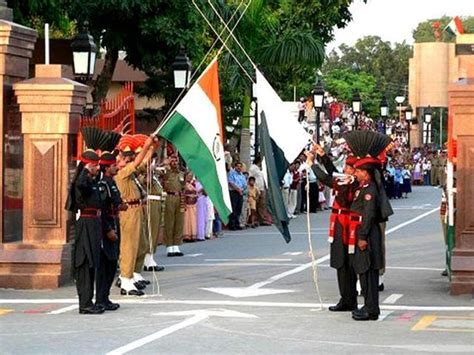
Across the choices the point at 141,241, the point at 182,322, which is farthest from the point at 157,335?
the point at 141,241

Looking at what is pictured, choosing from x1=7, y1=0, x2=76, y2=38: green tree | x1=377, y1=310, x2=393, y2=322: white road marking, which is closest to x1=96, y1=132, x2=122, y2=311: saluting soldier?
x1=377, y1=310, x2=393, y2=322: white road marking

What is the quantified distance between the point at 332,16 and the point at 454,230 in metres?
28.2

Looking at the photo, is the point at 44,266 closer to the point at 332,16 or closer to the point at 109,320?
the point at 109,320

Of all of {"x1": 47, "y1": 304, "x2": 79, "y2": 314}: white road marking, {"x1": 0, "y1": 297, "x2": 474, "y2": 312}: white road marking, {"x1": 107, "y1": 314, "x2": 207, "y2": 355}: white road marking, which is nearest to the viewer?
{"x1": 107, "y1": 314, "x2": 207, "y2": 355}: white road marking

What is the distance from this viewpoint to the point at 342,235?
15562mm

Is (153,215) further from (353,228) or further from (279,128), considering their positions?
(353,228)

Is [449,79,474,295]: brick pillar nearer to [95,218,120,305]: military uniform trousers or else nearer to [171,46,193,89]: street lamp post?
[95,218,120,305]: military uniform trousers

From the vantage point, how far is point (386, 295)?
17.5 m

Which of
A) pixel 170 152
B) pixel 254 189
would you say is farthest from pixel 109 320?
pixel 254 189

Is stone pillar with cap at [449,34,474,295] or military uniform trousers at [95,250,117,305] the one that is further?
stone pillar with cap at [449,34,474,295]

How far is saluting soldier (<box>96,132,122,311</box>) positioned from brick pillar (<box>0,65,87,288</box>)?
237 cm

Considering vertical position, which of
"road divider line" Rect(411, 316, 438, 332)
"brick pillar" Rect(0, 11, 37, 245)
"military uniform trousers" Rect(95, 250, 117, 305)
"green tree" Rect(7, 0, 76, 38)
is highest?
"green tree" Rect(7, 0, 76, 38)

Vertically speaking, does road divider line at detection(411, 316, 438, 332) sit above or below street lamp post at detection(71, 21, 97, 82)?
below

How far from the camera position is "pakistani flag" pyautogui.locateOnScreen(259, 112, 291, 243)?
1585 centimetres
